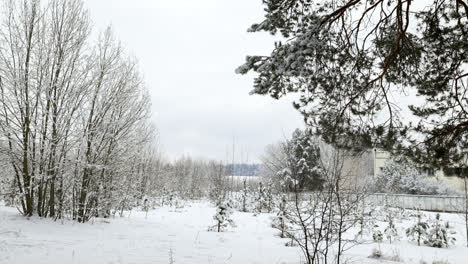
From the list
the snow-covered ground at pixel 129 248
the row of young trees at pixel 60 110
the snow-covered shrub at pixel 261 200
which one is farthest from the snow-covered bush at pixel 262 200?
the row of young trees at pixel 60 110

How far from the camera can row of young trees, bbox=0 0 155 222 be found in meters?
6.90

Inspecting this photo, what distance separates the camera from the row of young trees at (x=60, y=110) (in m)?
6.90

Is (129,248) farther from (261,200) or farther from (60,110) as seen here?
(261,200)

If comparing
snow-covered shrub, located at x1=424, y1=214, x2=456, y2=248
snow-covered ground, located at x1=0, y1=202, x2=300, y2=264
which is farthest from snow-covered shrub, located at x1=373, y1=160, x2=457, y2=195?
snow-covered ground, located at x1=0, y1=202, x2=300, y2=264

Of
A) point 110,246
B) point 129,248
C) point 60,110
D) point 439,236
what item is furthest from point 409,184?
point 60,110

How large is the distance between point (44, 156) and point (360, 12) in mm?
7543

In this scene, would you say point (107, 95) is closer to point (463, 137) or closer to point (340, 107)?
point (340, 107)

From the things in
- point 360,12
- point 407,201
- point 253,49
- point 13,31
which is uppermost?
point 13,31

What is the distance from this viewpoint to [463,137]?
12.8ft

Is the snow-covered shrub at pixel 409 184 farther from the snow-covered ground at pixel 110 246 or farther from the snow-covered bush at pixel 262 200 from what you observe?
the snow-covered ground at pixel 110 246

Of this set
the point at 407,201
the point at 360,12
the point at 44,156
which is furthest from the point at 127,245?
the point at 407,201

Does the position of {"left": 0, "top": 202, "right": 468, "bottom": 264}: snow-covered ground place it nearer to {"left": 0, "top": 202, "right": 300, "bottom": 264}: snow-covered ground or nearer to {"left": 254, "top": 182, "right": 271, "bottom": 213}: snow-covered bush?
{"left": 0, "top": 202, "right": 300, "bottom": 264}: snow-covered ground

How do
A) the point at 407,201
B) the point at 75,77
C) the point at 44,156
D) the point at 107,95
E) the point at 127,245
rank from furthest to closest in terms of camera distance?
1. the point at 407,201
2. the point at 107,95
3. the point at 75,77
4. the point at 44,156
5. the point at 127,245

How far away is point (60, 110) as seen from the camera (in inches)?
289
